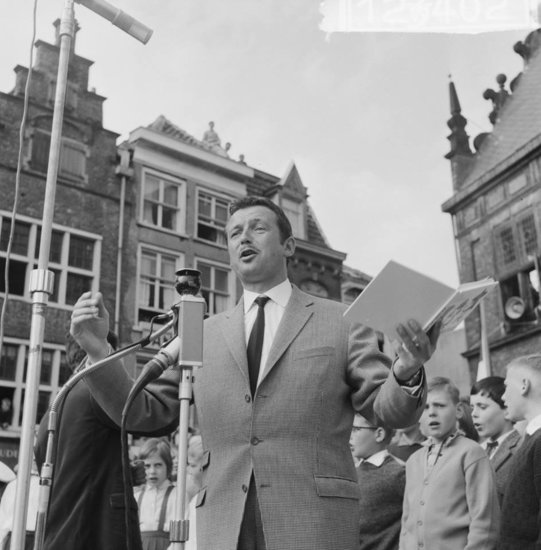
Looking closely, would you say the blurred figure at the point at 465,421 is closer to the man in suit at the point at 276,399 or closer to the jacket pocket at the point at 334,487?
the man in suit at the point at 276,399

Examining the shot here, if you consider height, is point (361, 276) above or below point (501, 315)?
above

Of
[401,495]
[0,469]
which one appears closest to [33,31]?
[0,469]

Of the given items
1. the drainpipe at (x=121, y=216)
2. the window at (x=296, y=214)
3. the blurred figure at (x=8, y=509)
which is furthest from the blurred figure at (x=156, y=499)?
the window at (x=296, y=214)

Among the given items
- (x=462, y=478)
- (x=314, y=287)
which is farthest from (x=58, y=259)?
(x=462, y=478)

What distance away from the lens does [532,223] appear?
16766 millimetres

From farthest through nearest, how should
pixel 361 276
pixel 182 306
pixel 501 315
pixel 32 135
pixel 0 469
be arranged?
pixel 361 276 < pixel 501 315 < pixel 32 135 < pixel 0 469 < pixel 182 306

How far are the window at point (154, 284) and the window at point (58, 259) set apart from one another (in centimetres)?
129

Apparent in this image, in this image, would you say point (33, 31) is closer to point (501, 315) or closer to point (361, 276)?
point (501, 315)

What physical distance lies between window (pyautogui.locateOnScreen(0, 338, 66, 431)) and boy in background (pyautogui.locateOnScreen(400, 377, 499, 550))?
11.4 metres

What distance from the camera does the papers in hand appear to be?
1.69 m

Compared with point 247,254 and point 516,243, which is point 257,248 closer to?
point 247,254

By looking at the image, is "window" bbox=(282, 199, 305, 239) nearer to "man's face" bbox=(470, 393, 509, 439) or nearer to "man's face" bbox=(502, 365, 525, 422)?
"man's face" bbox=(470, 393, 509, 439)

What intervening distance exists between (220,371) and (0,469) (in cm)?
253

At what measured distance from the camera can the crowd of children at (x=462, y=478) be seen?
298cm
